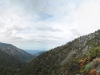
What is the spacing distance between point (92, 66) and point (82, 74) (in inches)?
87.0

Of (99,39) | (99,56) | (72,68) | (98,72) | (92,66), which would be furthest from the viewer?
(99,39)

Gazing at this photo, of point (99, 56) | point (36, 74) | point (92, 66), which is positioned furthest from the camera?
point (36, 74)

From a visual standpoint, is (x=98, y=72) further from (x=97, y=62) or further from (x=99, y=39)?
(x=99, y=39)

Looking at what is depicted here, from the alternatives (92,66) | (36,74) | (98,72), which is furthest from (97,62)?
(36,74)

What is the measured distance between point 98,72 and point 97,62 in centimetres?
297

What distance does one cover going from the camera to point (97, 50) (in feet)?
106

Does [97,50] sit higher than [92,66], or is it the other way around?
[97,50]

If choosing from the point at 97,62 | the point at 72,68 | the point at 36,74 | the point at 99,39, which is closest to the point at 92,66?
the point at 97,62

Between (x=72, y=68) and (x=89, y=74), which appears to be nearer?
(x=89, y=74)

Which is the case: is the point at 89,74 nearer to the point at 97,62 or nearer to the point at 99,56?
the point at 97,62

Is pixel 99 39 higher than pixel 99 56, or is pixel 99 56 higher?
pixel 99 39

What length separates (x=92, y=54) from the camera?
32.2 metres

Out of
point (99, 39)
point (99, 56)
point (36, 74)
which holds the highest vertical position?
point (99, 39)

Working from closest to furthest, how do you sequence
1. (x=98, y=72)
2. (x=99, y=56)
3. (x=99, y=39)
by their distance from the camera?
(x=98, y=72), (x=99, y=56), (x=99, y=39)
